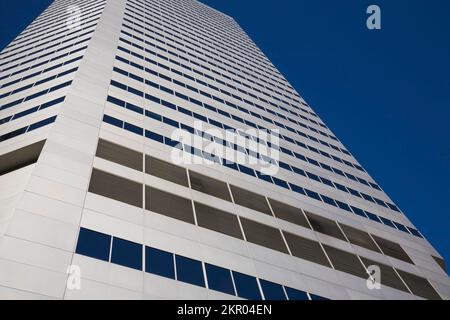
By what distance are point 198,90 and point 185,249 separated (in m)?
23.8

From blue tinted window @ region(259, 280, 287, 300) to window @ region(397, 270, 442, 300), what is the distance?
10965mm

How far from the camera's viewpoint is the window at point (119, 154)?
20328 millimetres

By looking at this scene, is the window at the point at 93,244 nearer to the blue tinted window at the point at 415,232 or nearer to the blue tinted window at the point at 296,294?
the blue tinted window at the point at 296,294

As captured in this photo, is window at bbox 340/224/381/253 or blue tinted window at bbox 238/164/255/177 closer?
window at bbox 340/224/381/253

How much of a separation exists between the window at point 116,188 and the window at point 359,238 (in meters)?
14.5

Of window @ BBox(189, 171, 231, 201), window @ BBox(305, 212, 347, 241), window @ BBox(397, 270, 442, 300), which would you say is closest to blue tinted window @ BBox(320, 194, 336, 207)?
window @ BBox(305, 212, 347, 241)

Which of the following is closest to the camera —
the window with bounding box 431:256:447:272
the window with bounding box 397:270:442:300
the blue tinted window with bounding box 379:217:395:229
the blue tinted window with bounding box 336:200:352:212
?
the window with bounding box 397:270:442:300

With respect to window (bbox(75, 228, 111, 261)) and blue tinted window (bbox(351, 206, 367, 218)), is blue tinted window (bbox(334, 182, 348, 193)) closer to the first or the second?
blue tinted window (bbox(351, 206, 367, 218))

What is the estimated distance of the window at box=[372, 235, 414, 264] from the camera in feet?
90.5

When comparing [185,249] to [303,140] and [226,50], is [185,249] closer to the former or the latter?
[303,140]

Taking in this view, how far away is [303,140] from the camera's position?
135 feet

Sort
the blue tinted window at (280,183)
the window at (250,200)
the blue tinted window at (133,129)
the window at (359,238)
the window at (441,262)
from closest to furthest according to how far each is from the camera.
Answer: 1. the window at (250,200)
2. the blue tinted window at (133,129)
3. the window at (359,238)
4. the blue tinted window at (280,183)
5. the window at (441,262)

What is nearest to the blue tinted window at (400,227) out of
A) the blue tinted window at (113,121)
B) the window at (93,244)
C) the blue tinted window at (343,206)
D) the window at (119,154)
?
the blue tinted window at (343,206)
